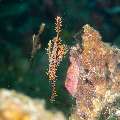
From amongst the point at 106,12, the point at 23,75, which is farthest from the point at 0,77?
the point at 106,12

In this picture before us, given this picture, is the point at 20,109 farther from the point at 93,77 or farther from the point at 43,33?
the point at 43,33

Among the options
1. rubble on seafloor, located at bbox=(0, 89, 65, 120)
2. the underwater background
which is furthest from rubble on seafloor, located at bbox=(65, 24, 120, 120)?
rubble on seafloor, located at bbox=(0, 89, 65, 120)

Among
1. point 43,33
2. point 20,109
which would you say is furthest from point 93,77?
point 43,33

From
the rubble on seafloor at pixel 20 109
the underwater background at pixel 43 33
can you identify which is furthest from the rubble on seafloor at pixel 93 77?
the rubble on seafloor at pixel 20 109

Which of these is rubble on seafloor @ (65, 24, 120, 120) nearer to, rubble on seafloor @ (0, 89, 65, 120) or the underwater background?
the underwater background

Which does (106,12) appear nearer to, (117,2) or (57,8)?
(117,2)

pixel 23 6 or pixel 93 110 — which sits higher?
pixel 23 6
